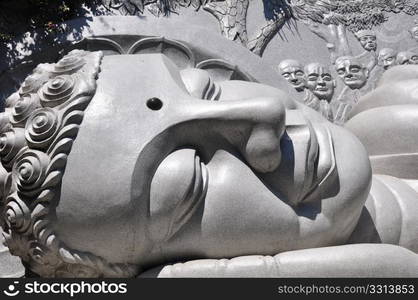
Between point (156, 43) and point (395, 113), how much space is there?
5.43 feet

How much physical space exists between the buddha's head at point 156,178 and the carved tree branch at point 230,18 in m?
2.73

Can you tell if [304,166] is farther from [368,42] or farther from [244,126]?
[368,42]

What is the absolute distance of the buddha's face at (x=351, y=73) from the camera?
5.71 m

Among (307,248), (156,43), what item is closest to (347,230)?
(307,248)

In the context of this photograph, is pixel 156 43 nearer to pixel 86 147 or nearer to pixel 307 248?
pixel 86 147

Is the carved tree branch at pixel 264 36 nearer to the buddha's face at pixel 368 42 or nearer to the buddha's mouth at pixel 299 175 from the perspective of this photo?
the buddha's face at pixel 368 42

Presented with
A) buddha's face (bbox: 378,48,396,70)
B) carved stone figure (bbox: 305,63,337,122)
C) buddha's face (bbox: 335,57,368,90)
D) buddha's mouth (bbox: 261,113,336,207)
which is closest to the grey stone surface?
buddha's mouth (bbox: 261,113,336,207)

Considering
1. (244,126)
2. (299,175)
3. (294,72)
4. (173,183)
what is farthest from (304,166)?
(294,72)

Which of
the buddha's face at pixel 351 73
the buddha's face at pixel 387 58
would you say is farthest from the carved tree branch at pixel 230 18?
the buddha's face at pixel 387 58

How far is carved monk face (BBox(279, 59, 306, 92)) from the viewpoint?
5357mm

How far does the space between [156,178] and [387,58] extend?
423 centimetres

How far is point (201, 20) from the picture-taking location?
5.19m

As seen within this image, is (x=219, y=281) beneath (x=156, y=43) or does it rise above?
beneath

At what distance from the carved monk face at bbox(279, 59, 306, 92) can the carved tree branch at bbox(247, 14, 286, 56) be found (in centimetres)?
26
